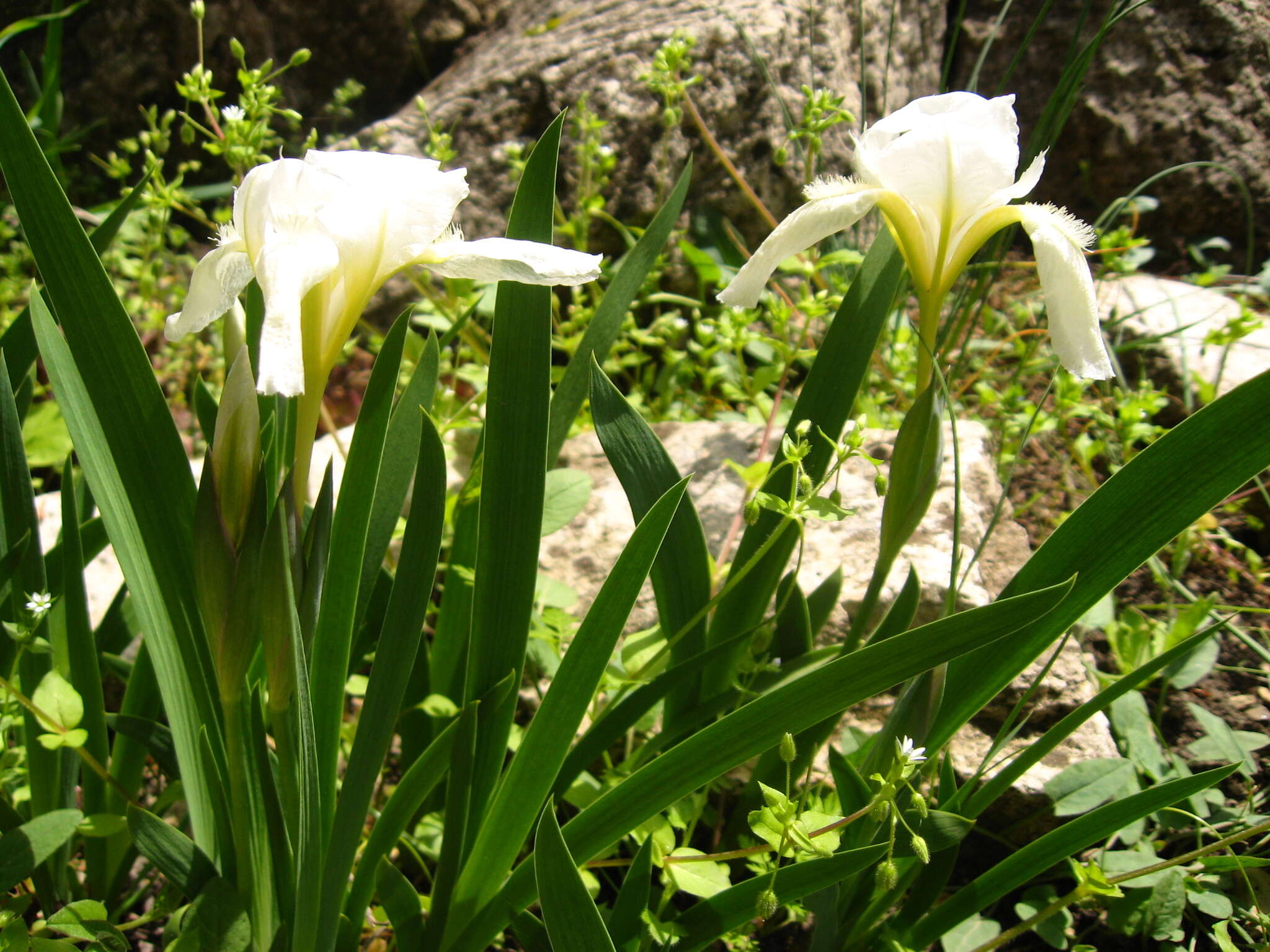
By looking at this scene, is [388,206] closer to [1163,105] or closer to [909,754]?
[909,754]

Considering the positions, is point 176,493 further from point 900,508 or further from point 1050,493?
point 1050,493

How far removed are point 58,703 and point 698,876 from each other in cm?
63

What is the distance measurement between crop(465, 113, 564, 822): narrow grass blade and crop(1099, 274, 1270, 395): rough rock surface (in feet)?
4.81

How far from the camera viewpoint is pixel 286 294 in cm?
59

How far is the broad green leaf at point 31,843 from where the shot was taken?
2.75 ft

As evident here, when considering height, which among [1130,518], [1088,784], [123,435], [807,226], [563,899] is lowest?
[1088,784]

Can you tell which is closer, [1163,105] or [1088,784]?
[1088,784]

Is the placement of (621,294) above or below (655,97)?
below

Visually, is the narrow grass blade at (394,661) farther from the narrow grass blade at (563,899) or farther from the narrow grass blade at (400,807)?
the narrow grass blade at (563,899)

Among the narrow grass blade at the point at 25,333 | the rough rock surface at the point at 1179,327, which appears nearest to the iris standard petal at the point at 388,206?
the narrow grass blade at the point at 25,333

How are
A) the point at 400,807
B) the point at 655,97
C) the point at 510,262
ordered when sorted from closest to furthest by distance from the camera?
1. the point at 510,262
2. the point at 400,807
3. the point at 655,97

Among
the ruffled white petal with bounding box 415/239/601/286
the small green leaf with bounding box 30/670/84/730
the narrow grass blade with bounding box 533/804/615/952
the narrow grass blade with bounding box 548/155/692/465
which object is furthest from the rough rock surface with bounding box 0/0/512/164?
the narrow grass blade with bounding box 533/804/615/952

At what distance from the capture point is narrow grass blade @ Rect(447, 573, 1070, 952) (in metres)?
0.71

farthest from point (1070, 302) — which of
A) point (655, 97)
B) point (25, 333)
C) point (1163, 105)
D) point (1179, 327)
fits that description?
point (1163, 105)
